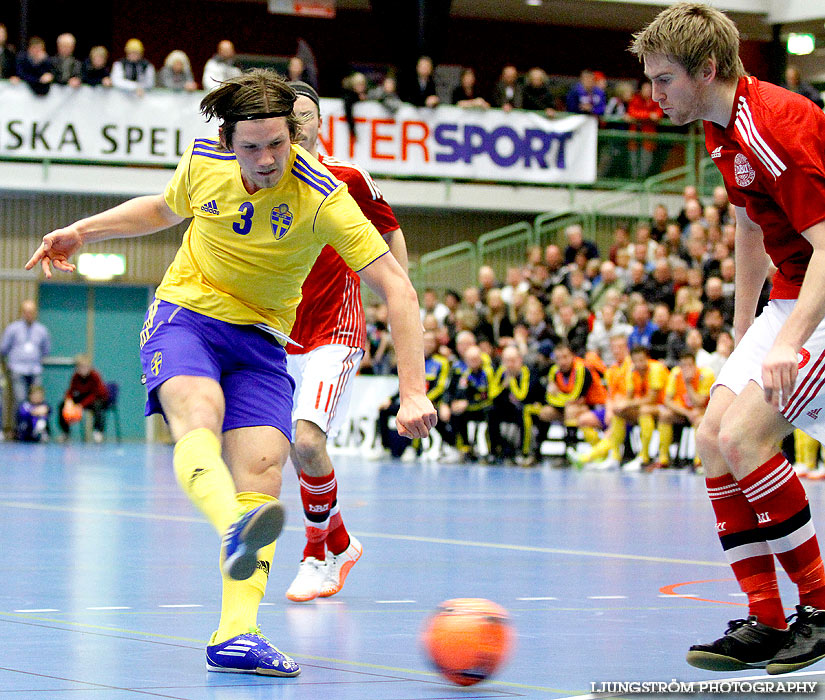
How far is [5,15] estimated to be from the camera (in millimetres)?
28031

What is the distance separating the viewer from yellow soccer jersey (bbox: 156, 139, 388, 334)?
4.77 metres

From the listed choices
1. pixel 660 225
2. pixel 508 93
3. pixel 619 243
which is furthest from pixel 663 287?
pixel 508 93

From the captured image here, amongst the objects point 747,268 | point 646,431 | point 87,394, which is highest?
point 747,268

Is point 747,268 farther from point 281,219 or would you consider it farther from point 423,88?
point 423,88

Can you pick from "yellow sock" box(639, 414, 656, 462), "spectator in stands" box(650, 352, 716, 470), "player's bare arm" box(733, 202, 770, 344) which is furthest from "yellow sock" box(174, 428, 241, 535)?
"yellow sock" box(639, 414, 656, 462)

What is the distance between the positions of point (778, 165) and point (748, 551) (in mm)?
1324

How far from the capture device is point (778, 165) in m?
4.49

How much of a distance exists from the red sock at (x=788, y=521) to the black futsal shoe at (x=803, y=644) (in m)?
0.05

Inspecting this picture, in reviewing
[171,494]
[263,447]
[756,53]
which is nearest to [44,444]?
[171,494]

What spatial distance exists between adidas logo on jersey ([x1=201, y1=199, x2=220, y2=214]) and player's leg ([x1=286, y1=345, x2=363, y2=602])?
2.14 m

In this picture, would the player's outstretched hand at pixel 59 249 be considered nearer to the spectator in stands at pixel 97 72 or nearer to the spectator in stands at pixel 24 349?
the spectator in stands at pixel 97 72

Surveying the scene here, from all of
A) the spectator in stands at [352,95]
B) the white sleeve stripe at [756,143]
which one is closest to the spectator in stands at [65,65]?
the spectator in stands at [352,95]

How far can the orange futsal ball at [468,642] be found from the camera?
14.5 feet

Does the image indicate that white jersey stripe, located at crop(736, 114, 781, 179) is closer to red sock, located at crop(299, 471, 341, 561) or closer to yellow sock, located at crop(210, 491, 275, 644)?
yellow sock, located at crop(210, 491, 275, 644)
